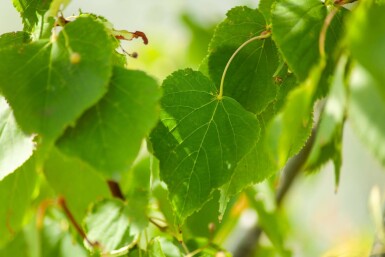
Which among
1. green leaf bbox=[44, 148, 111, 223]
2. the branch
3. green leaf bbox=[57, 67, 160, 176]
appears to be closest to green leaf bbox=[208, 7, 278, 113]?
green leaf bbox=[57, 67, 160, 176]

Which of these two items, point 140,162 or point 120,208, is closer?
point 120,208

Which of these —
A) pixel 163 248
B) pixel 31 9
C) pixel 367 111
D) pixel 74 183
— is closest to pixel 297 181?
pixel 74 183

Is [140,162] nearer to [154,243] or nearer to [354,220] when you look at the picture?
[154,243]

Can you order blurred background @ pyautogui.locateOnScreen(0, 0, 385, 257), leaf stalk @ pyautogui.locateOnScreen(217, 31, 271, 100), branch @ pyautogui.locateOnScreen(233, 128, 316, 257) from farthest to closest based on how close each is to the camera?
blurred background @ pyautogui.locateOnScreen(0, 0, 385, 257)
branch @ pyautogui.locateOnScreen(233, 128, 316, 257)
leaf stalk @ pyautogui.locateOnScreen(217, 31, 271, 100)

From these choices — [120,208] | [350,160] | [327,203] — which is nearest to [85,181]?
[120,208]

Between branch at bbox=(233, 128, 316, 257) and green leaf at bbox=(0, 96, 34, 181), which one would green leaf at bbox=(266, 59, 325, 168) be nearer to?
green leaf at bbox=(0, 96, 34, 181)

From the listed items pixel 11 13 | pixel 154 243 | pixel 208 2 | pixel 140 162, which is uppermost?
pixel 11 13

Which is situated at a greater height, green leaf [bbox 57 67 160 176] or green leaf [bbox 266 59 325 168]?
green leaf [bbox 57 67 160 176]

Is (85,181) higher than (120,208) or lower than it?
higher
